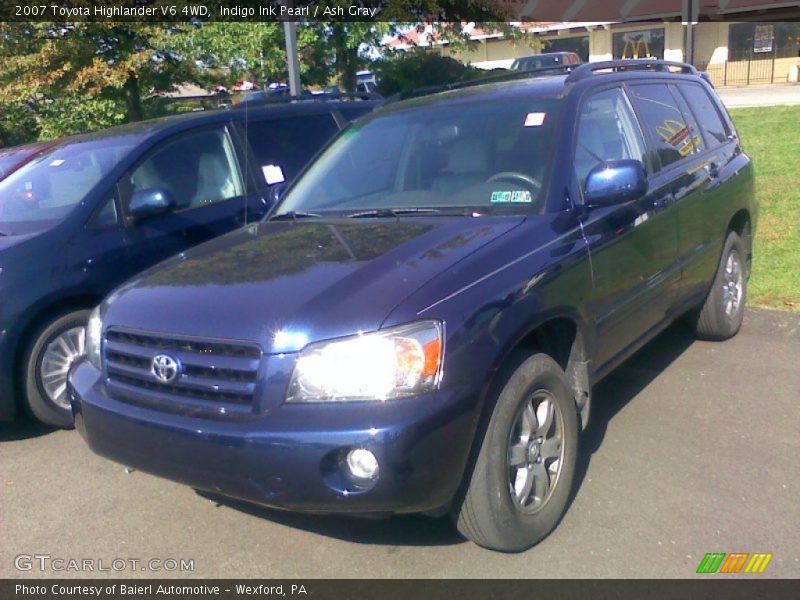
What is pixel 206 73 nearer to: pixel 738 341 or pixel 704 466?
pixel 738 341

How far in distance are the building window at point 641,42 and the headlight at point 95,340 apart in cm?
3656

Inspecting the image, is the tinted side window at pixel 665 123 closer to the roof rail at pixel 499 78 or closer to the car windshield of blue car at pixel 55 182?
the roof rail at pixel 499 78

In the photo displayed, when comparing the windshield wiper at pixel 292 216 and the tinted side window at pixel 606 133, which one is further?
the windshield wiper at pixel 292 216

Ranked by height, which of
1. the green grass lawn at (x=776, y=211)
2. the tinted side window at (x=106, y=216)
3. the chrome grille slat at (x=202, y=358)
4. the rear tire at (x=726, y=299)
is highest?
the tinted side window at (x=106, y=216)

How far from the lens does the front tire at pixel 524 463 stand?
325 centimetres

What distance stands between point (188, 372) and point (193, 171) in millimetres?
3140

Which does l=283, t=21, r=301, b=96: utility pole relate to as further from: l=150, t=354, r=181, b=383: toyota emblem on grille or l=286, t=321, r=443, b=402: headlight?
l=286, t=321, r=443, b=402: headlight

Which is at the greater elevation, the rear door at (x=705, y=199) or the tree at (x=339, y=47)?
the tree at (x=339, y=47)

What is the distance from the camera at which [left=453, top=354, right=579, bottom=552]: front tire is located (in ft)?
10.7

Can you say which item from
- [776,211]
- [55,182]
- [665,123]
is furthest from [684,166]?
[776,211]

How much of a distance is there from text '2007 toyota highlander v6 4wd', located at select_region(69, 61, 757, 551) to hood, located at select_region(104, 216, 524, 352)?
12 mm

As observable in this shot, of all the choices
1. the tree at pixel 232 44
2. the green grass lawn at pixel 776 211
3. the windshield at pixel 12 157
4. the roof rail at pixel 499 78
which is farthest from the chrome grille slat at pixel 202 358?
the tree at pixel 232 44
